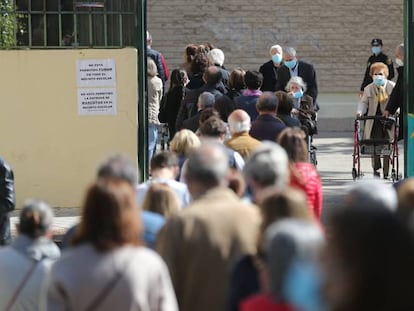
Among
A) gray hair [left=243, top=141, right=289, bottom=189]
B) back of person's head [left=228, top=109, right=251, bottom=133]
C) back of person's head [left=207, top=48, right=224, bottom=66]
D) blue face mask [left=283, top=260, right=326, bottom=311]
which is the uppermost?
back of person's head [left=207, top=48, right=224, bottom=66]

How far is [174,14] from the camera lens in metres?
25.1

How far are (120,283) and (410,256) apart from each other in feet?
6.79

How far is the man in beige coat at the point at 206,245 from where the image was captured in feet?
19.7

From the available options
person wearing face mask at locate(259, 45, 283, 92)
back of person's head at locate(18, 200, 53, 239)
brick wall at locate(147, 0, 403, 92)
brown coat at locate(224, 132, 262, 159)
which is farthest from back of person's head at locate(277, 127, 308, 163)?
brick wall at locate(147, 0, 403, 92)

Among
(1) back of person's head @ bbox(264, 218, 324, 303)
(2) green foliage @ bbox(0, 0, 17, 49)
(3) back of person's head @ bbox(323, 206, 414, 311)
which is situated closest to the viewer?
(3) back of person's head @ bbox(323, 206, 414, 311)

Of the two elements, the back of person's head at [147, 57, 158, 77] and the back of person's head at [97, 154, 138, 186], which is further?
the back of person's head at [147, 57, 158, 77]

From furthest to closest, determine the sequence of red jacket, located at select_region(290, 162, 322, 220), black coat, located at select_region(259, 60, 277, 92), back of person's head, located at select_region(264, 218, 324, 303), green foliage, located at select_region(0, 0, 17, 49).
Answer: black coat, located at select_region(259, 60, 277, 92)
green foliage, located at select_region(0, 0, 17, 49)
red jacket, located at select_region(290, 162, 322, 220)
back of person's head, located at select_region(264, 218, 324, 303)

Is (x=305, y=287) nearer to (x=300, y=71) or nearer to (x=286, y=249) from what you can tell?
(x=286, y=249)

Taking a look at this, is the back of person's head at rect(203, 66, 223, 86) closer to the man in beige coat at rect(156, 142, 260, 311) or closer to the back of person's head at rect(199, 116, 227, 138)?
the back of person's head at rect(199, 116, 227, 138)

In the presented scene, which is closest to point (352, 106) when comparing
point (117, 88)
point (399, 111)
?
point (399, 111)

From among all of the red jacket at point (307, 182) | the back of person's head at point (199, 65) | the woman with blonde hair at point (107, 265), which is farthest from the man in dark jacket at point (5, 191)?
the back of person's head at point (199, 65)

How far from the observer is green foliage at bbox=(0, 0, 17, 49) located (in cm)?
1438

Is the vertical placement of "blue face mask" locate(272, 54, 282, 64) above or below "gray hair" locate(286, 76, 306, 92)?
above

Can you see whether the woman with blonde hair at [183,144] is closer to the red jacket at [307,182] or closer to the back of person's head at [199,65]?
the red jacket at [307,182]
